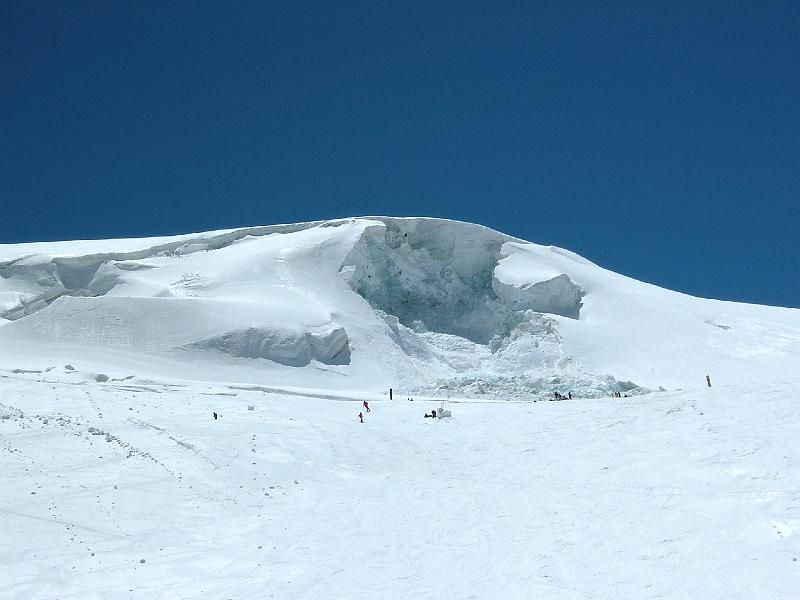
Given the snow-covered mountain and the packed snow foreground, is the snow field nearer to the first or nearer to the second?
the packed snow foreground

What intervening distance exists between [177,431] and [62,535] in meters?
7.00

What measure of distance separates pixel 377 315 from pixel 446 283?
5757 mm

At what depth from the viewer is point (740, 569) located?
8922 millimetres

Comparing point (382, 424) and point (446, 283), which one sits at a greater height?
point (446, 283)

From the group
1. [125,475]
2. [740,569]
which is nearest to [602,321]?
[125,475]

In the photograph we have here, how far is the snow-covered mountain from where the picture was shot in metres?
31.1

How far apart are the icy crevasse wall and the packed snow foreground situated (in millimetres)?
120

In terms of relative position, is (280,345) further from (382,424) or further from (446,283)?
(446,283)

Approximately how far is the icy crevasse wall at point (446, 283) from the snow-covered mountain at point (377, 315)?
0.08 meters

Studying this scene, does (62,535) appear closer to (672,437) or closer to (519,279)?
(672,437)

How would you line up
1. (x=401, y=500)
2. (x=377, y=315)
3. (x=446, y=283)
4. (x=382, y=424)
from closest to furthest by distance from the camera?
(x=401, y=500), (x=382, y=424), (x=377, y=315), (x=446, y=283)

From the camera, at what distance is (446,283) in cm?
4075

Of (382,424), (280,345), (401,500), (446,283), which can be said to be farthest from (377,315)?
(401,500)

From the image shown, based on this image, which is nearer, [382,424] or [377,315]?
[382,424]
